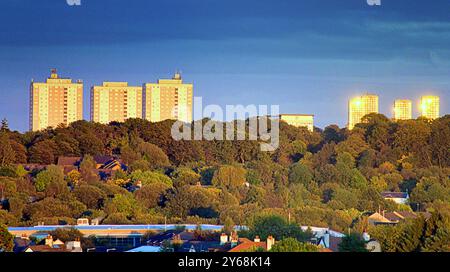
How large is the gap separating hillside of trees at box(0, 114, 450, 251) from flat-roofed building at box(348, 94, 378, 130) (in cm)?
23

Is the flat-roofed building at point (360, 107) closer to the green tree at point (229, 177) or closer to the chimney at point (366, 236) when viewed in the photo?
the green tree at point (229, 177)

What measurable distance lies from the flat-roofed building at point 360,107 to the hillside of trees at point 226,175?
226mm

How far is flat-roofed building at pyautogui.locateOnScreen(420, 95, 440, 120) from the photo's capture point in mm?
17450

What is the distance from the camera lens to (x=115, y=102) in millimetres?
19891

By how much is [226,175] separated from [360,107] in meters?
2.36

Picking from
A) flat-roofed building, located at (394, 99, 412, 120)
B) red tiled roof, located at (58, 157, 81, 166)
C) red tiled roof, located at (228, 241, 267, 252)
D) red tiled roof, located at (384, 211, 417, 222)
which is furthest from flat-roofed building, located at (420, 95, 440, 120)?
red tiled roof, located at (228, 241, 267, 252)

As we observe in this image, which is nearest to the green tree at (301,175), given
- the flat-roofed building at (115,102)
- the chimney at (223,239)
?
the flat-roofed building at (115,102)

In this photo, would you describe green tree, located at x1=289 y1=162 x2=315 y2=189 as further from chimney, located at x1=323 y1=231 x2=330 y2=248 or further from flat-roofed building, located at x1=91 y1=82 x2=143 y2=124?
chimney, located at x1=323 y1=231 x2=330 y2=248

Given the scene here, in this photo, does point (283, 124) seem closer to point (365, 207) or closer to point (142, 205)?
point (365, 207)

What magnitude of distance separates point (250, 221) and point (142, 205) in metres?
2.62

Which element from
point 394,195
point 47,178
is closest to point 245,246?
point 47,178
